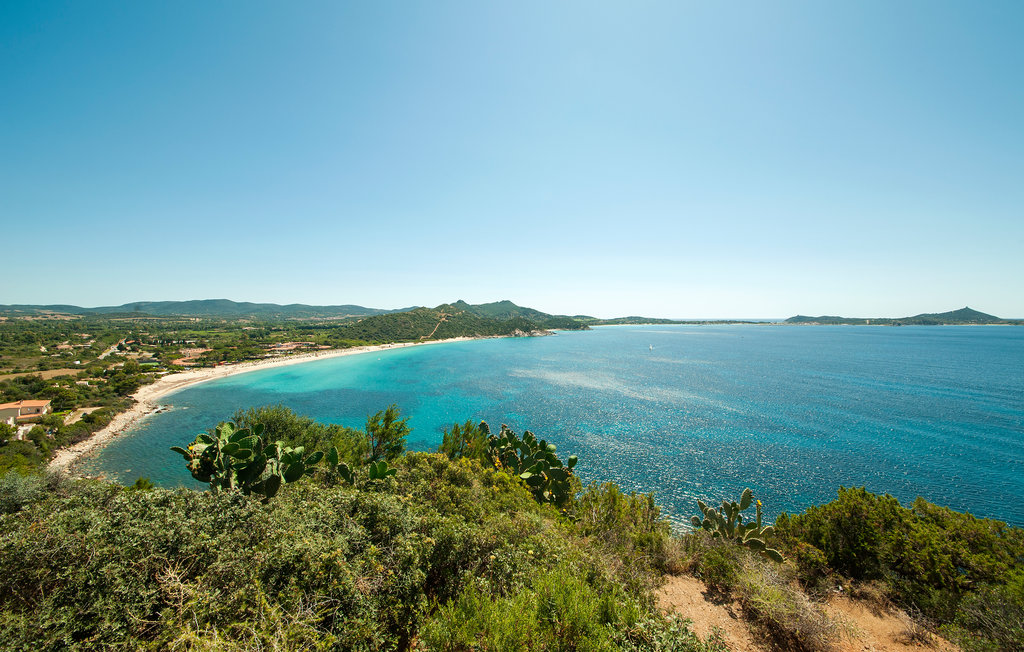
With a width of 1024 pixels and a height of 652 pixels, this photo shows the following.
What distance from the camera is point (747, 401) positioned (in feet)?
149

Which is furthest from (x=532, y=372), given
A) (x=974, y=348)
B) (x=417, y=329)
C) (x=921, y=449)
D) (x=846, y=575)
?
(x=974, y=348)

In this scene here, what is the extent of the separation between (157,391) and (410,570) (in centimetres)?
7267

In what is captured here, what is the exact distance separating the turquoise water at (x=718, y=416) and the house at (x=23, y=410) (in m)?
9.65

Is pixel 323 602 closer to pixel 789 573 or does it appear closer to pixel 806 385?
pixel 789 573

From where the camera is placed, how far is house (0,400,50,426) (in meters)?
35.2

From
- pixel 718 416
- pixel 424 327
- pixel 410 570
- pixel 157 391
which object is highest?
pixel 424 327

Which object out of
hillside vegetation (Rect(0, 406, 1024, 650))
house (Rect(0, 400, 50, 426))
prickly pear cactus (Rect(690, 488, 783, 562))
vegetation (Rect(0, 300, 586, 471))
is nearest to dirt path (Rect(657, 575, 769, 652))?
hillside vegetation (Rect(0, 406, 1024, 650))

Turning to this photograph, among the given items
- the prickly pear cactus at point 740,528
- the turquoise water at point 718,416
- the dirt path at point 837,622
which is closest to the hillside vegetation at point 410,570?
the prickly pear cactus at point 740,528

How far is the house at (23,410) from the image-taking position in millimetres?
35188

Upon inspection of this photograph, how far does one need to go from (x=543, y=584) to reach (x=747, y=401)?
4940 cm

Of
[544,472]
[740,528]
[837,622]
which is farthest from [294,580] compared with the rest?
[740,528]

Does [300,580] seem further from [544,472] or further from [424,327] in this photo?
[424,327]

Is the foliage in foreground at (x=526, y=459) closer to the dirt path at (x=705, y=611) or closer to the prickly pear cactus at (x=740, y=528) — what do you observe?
the prickly pear cactus at (x=740, y=528)

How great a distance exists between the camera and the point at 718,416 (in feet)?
129
